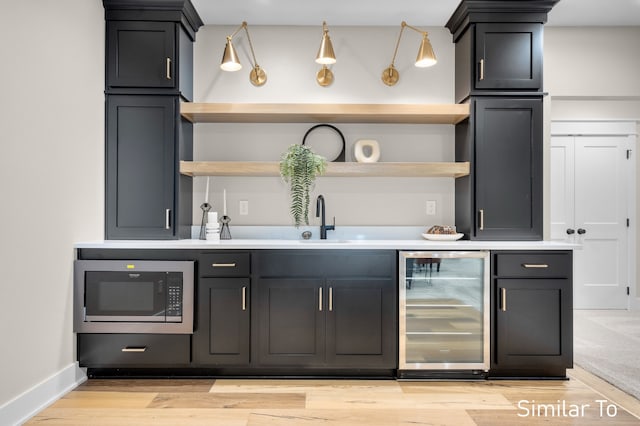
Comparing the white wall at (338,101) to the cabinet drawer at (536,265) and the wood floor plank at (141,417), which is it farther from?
the wood floor plank at (141,417)

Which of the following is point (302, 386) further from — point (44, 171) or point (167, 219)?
point (44, 171)

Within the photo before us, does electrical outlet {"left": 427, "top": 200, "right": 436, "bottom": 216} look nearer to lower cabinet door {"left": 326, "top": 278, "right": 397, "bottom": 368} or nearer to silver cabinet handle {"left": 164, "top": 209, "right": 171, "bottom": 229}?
lower cabinet door {"left": 326, "top": 278, "right": 397, "bottom": 368}

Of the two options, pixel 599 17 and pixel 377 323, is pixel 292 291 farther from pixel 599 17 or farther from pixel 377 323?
pixel 599 17

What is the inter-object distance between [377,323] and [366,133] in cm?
154

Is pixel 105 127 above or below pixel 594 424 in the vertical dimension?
above

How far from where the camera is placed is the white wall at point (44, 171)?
2092 mm

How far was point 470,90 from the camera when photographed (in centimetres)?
309

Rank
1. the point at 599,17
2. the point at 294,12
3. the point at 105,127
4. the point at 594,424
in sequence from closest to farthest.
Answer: the point at 594,424 < the point at 105,127 < the point at 294,12 < the point at 599,17

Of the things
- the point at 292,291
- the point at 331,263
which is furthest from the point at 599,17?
the point at 292,291

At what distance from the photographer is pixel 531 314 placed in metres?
2.75

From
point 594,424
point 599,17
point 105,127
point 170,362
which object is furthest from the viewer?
point 599,17

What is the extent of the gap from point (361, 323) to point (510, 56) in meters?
2.16

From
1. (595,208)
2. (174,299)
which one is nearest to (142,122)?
(174,299)

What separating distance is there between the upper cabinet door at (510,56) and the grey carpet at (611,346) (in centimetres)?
201
